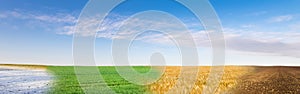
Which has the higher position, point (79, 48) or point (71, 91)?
point (79, 48)

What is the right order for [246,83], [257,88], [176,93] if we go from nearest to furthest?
1. [176,93]
2. [257,88]
3. [246,83]

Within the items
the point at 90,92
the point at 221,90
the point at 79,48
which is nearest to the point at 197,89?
the point at 221,90

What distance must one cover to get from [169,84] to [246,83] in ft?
14.9

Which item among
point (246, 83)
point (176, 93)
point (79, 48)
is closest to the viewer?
point (79, 48)

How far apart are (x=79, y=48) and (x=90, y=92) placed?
6.20 meters

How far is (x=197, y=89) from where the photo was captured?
823 inches

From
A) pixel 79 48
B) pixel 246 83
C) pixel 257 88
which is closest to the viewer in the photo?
pixel 79 48

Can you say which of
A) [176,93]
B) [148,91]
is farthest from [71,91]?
[176,93]

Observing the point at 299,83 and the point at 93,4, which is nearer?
the point at 93,4

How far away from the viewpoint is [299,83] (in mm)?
24422

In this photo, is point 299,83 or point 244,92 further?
point 299,83

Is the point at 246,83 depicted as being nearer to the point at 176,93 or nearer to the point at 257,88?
the point at 257,88

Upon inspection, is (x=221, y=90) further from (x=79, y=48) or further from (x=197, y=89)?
(x=79, y=48)

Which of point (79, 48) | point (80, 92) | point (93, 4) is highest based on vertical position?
point (93, 4)
